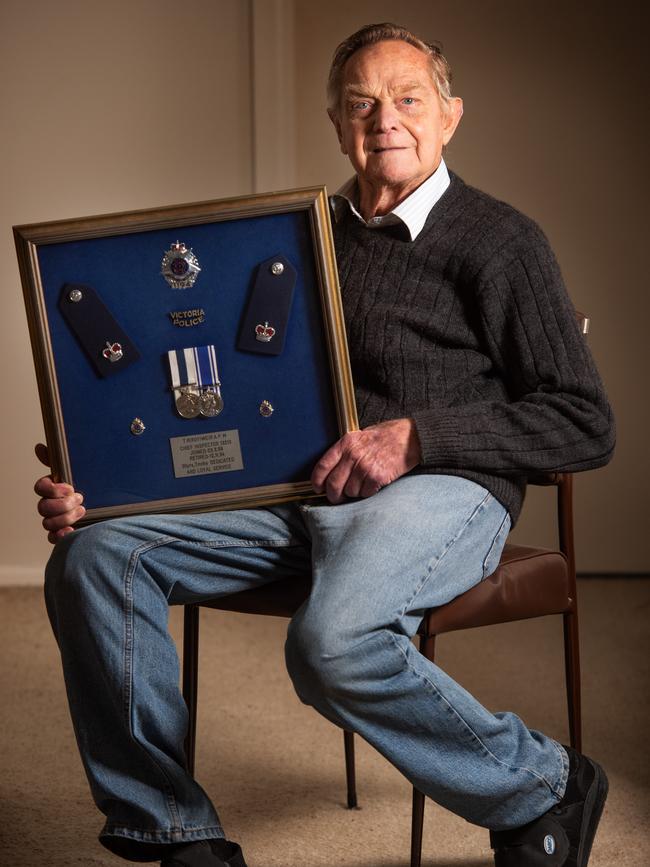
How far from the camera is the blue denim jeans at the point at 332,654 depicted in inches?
58.2

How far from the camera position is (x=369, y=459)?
1.62 metres

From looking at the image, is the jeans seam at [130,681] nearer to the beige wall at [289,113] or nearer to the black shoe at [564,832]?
the black shoe at [564,832]

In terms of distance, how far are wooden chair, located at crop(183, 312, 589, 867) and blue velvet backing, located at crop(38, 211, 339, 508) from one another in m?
0.19

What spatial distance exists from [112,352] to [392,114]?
24.6 inches

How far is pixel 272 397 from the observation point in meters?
1.66

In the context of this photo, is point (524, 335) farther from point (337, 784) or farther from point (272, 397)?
point (337, 784)

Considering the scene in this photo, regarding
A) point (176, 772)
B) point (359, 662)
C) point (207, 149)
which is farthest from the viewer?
point (207, 149)

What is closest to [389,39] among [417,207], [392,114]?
[392,114]

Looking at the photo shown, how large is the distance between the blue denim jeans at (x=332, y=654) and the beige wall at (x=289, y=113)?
2333 mm

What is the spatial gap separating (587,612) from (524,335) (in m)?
1.97

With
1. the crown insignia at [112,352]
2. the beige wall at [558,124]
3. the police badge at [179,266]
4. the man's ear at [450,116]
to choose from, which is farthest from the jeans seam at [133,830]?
the beige wall at [558,124]

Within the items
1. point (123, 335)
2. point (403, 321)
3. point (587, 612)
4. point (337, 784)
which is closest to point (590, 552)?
point (587, 612)

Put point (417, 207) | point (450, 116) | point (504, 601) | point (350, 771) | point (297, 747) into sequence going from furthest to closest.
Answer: point (297, 747)
point (350, 771)
point (450, 116)
point (417, 207)
point (504, 601)

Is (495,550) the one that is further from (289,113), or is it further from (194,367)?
(289,113)
